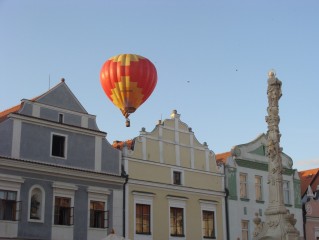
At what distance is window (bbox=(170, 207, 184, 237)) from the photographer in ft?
99.3

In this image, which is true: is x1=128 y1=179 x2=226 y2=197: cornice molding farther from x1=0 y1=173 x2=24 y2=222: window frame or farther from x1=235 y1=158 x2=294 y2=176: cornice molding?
x1=0 y1=173 x2=24 y2=222: window frame

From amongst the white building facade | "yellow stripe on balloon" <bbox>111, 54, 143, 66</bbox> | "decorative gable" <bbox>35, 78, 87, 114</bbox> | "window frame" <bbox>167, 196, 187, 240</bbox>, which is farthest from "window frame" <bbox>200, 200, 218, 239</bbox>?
"yellow stripe on balloon" <bbox>111, 54, 143, 66</bbox>

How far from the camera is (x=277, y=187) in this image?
18.5 metres

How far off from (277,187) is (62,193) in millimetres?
11105

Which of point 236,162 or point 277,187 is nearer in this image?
point 277,187

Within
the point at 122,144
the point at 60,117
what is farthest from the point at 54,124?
the point at 122,144

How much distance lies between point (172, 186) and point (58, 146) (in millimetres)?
6911

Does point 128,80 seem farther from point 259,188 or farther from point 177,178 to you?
point 259,188

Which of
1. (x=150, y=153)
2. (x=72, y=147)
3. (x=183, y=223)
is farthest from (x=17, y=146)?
(x=183, y=223)

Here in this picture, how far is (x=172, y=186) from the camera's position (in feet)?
100

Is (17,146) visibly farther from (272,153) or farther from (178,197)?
(272,153)

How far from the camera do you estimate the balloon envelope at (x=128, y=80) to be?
27.1m

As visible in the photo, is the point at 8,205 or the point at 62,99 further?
the point at 62,99

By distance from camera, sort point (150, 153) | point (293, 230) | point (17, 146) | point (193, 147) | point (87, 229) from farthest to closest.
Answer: point (193, 147) < point (150, 153) < point (87, 229) < point (17, 146) < point (293, 230)
